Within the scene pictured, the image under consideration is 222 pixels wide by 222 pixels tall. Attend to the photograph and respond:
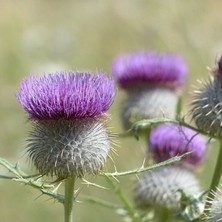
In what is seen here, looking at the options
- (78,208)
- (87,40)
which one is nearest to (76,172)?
(78,208)

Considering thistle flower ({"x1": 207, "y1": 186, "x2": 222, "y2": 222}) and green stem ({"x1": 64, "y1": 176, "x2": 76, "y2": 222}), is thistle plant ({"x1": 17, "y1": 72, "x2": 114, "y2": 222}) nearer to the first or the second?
green stem ({"x1": 64, "y1": 176, "x2": 76, "y2": 222})

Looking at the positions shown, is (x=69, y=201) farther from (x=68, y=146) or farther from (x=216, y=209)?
(x=216, y=209)

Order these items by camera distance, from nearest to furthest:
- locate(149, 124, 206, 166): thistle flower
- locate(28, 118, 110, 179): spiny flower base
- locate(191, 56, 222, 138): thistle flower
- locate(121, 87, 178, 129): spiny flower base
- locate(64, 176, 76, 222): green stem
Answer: locate(64, 176, 76, 222): green stem < locate(28, 118, 110, 179): spiny flower base < locate(191, 56, 222, 138): thistle flower < locate(149, 124, 206, 166): thistle flower < locate(121, 87, 178, 129): spiny flower base

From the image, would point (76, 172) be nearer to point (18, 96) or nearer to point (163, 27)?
point (18, 96)

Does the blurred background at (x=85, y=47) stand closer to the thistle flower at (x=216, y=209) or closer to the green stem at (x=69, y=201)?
the green stem at (x=69, y=201)

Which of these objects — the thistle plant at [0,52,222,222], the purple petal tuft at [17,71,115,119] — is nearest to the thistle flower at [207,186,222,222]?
the thistle plant at [0,52,222,222]
